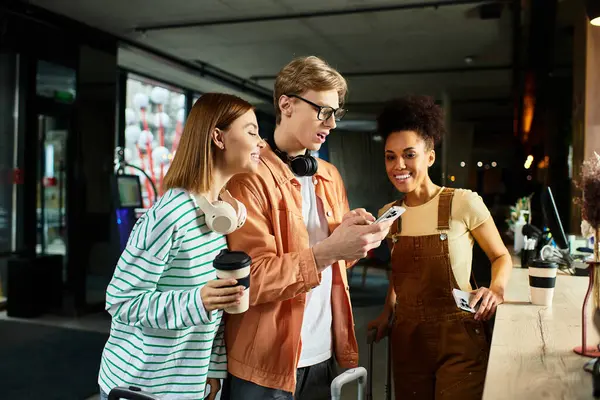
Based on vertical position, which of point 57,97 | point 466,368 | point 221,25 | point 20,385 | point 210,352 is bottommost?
point 20,385

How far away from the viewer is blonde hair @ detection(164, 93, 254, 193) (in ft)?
4.54

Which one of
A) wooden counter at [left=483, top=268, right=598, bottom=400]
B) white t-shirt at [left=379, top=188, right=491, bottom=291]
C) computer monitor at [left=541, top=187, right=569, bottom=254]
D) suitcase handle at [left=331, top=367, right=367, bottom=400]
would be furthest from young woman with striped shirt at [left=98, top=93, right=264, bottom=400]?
computer monitor at [left=541, top=187, right=569, bottom=254]

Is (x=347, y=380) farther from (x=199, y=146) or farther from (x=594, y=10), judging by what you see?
(x=594, y=10)

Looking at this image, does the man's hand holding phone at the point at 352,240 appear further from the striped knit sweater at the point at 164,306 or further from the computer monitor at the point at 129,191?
the computer monitor at the point at 129,191

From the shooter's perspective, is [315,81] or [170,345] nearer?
[170,345]

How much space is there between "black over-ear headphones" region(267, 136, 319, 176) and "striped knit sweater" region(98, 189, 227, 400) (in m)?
0.36

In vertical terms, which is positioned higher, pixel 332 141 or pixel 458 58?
pixel 458 58

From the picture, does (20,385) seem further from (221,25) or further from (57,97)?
(221,25)

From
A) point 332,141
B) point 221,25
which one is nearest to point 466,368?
point 332,141

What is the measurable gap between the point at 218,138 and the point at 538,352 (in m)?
1.02

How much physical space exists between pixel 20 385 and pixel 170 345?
292 centimetres

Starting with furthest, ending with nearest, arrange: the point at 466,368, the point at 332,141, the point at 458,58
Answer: the point at 458,58, the point at 332,141, the point at 466,368

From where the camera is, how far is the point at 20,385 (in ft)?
12.0

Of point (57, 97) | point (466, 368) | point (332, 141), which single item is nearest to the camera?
point (466, 368)
